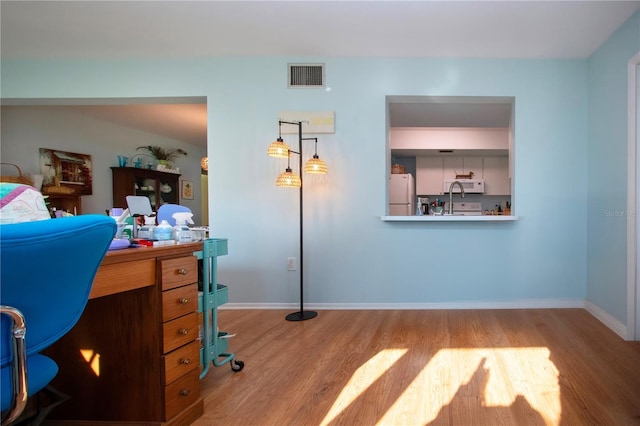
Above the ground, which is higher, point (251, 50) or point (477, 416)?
point (251, 50)

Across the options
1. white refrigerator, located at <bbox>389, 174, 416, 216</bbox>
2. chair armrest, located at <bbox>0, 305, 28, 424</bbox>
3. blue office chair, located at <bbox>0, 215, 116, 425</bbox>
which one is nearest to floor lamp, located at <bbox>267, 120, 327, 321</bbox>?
blue office chair, located at <bbox>0, 215, 116, 425</bbox>

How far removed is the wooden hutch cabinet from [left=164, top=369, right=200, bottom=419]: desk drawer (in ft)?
14.5

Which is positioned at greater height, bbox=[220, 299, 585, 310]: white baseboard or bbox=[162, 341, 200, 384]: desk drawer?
bbox=[162, 341, 200, 384]: desk drawer

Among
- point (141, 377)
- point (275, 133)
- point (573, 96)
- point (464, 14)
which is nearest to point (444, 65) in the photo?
point (464, 14)

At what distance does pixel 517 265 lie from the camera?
310cm

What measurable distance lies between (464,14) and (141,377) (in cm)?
304

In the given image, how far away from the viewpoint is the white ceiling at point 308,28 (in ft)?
7.69

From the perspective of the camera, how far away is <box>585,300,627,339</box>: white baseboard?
2381 mm

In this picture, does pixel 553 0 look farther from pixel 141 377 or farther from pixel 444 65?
pixel 141 377

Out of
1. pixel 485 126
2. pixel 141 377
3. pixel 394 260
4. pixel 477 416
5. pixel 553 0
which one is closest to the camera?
pixel 141 377

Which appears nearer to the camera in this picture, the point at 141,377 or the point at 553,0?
the point at 141,377

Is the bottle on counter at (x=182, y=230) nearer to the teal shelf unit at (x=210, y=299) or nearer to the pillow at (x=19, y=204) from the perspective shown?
the teal shelf unit at (x=210, y=299)

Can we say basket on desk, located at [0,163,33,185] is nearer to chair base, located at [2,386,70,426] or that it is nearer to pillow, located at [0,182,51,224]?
chair base, located at [2,386,70,426]

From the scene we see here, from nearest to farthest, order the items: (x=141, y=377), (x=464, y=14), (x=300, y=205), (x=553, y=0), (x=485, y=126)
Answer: (x=141, y=377) → (x=553, y=0) → (x=464, y=14) → (x=300, y=205) → (x=485, y=126)
